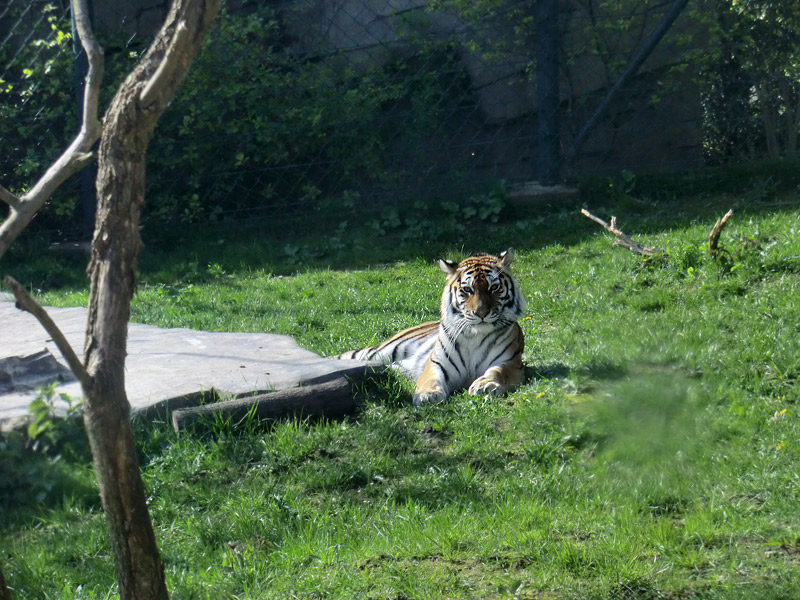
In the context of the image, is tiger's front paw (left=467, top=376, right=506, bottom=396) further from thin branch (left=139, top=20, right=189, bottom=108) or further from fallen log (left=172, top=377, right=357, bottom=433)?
thin branch (left=139, top=20, right=189, bottom=108)

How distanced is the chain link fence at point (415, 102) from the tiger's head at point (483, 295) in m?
4.02

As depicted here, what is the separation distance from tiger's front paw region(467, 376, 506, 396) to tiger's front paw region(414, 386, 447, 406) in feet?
0.57

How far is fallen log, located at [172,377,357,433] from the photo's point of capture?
4762 mm

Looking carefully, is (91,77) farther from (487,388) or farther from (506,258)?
(506,258)

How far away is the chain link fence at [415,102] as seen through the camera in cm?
999

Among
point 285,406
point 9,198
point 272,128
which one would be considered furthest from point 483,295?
point 272,128

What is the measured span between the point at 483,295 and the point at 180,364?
1824 mm

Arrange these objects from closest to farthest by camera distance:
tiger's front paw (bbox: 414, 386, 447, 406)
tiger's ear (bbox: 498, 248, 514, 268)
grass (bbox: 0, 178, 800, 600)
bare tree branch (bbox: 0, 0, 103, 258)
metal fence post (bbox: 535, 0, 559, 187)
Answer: bare tree branch (bbox: 0, 0, 103, 258), grass (bbox: 0, 178, 800, 600), tiger's front paw (bbox: 414, 386, 447, 406), tiger's ear (bbox: 498, 248, 514, 268), metal fence post (bbox: 535, 0, 559, 187)

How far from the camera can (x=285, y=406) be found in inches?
195

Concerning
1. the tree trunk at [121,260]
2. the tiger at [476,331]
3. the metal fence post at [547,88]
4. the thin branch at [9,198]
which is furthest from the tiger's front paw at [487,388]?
the metal fence post at [547,88]

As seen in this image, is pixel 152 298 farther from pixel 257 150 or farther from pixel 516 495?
pixel 516 495

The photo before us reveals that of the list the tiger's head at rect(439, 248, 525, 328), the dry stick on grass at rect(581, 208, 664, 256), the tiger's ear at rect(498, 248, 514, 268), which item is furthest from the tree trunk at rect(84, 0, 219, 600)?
the dry stick on grass at rect(581, 208, 664, 256)

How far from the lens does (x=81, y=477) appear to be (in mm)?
4438

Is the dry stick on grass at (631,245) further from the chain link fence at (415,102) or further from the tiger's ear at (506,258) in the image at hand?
the chain link fence at (415,102)
